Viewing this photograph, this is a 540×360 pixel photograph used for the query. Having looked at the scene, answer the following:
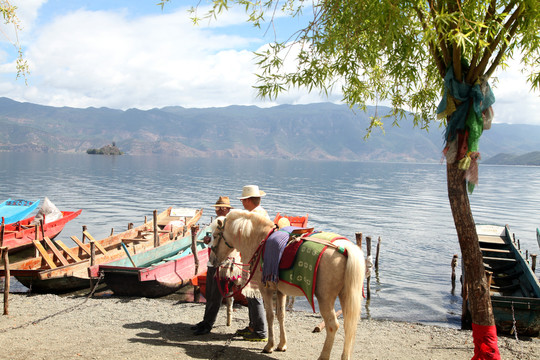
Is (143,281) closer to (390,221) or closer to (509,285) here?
(509,285)

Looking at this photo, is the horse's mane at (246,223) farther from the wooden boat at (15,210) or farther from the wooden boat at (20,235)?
the wooden boat at (15,210)

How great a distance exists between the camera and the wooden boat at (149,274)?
13.0 metres

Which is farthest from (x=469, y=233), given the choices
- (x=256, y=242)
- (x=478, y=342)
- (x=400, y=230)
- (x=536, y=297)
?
(x=400, y=230)

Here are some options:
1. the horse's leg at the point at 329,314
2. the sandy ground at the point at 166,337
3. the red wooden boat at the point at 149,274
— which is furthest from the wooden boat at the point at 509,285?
the red wooden boat at the point at 149,274

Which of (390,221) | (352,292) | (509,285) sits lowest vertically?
(390,221)

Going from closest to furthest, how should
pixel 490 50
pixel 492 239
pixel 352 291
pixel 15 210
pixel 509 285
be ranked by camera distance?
pixel 352 291 → pixel 490 50 → pixel 509 285 → pixel 492 239 → pixel 15 210

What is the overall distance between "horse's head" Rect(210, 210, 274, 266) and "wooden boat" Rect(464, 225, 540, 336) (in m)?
6.47

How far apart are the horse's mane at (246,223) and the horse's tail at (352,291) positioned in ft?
5.05

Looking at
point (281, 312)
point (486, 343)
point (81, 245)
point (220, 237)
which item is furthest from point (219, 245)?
point (81, 245)

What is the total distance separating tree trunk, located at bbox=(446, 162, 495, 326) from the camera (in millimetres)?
6574

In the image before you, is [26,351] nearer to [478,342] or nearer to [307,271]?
[307,271]

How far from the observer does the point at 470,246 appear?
665 centimetres

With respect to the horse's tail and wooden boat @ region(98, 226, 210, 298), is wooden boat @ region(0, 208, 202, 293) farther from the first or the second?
the horse's tail

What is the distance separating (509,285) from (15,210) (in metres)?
25.8
